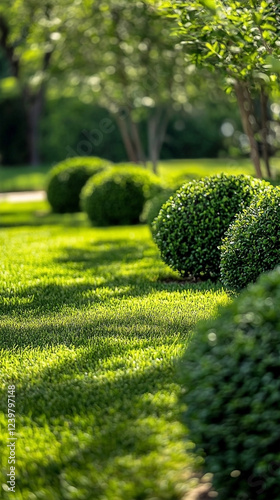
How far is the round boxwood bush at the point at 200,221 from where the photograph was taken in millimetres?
7789

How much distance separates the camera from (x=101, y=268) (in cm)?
912

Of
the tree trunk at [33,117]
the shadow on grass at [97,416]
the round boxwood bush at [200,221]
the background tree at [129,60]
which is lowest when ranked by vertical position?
the tree trunk at [33,117]

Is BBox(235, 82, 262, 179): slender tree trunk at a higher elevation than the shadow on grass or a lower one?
lower

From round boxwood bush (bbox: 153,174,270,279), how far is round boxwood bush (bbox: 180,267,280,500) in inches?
168

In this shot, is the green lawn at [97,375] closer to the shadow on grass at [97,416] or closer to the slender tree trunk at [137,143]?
the shadow on grass at [97,416]

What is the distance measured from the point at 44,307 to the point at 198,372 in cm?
374

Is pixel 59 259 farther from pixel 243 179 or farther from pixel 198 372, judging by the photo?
pixel 198 372

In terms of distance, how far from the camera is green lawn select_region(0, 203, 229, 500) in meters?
3.62

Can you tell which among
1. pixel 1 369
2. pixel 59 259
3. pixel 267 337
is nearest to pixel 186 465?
pixel 267 337

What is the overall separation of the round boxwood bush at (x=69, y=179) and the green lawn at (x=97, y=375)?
8.83 m

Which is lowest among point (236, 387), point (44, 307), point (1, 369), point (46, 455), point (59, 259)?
point (59, 259)

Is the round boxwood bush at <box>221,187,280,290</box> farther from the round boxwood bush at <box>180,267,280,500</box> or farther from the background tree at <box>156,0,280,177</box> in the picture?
the round boxwood bush at <box>180,267,280,500</box>

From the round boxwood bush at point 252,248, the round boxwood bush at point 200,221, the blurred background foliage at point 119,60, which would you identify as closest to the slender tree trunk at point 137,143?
the blurred background foliage at point 119,60

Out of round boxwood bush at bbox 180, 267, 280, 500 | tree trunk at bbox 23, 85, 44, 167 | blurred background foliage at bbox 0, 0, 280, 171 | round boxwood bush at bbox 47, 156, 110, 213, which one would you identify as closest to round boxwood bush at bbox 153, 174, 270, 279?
blurred background foliage at bbox 0, 0, 280, 171
